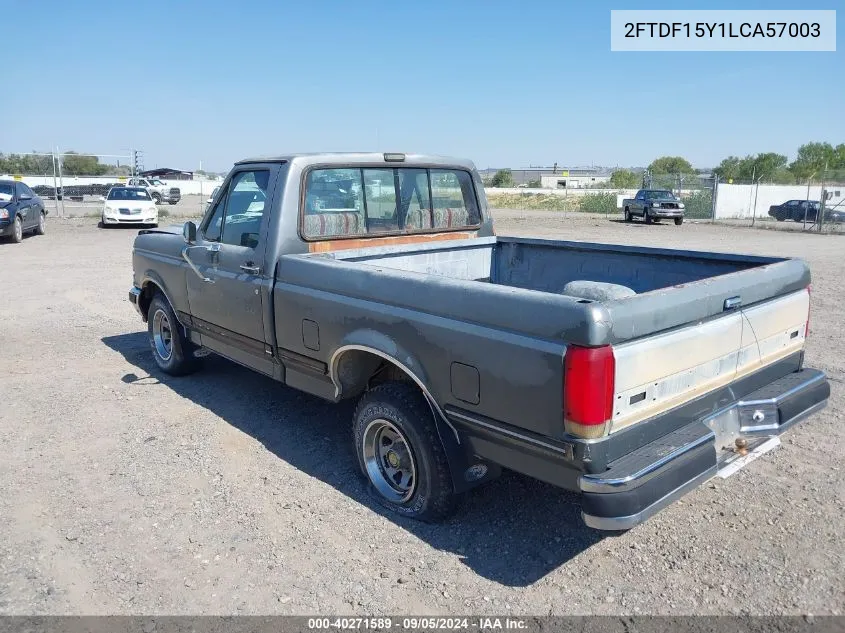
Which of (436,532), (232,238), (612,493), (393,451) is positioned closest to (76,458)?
(232,238)

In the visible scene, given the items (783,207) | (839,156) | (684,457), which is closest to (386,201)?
(684,457)

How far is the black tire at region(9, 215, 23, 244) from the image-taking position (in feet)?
57.4

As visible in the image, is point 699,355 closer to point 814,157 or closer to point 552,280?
point 552,280

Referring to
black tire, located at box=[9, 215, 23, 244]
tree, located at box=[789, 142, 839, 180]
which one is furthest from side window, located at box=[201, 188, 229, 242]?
tree, located at box=[789, 142, 839, 180]

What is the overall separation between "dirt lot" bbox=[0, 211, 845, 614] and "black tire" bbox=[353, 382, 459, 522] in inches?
5.1

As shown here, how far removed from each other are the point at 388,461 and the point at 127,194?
2283 centimetres


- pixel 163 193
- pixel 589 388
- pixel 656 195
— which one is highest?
pixel 163 193

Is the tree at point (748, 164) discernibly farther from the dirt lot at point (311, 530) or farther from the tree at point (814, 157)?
the dirt lot at point (311, 530)

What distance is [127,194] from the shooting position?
2392 centimetres

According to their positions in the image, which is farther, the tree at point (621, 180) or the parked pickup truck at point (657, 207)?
the tree at point (621, 180)

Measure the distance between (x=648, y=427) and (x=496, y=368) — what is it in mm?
741

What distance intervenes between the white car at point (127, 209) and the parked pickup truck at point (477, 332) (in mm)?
18995

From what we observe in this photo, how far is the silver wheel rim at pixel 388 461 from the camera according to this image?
398cm

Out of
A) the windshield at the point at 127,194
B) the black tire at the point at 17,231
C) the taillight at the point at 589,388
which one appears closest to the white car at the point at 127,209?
the windshield at the point at 127,194
